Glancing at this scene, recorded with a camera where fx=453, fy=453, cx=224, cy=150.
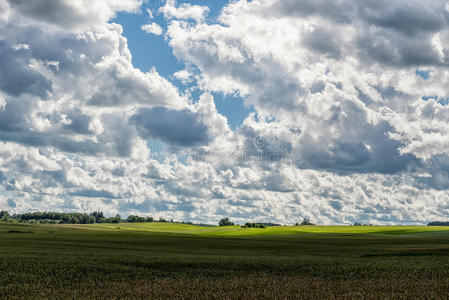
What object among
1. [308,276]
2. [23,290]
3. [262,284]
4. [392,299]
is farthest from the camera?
[308,276]

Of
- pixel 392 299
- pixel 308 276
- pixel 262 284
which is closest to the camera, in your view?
pixel 392 299

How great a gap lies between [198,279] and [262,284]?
186 inches

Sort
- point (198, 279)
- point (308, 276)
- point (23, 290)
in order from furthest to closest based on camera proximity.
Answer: point (308, 276) → point (198, 279) → point (23, 290)

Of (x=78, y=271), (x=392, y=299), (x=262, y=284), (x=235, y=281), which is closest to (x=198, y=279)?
(x=235, y=281)

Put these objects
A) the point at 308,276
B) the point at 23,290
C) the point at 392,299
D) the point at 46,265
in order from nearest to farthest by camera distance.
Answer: the point at 392,299, the point at 23,290, the point at 308,276, the point at 46,265

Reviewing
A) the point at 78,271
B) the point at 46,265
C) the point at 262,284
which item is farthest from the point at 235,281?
the point at 46,265

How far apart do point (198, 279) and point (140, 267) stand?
9027mm

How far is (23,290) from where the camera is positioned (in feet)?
85.6

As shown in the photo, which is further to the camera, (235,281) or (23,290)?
(235,281)

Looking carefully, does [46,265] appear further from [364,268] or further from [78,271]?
[364,268]

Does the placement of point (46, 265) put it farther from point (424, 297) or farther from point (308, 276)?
point (424, 297)

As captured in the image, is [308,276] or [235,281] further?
[308,276]

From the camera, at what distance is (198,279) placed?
31500 millimetres

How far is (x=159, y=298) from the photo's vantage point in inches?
945
